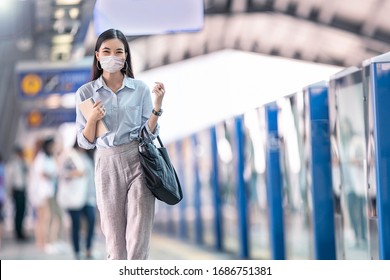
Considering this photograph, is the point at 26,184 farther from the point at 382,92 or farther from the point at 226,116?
the point at 382,92

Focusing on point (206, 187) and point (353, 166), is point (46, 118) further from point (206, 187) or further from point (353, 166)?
point (353, 166)

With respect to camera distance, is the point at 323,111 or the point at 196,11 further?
the point at 323,111

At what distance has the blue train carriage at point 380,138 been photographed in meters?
5.68

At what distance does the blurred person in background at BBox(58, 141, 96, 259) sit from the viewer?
9.08m

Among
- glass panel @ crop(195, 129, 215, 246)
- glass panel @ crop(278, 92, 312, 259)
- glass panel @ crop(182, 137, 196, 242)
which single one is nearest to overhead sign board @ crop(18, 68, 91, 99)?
glass panel @ crop(278, 92, 312, 259)

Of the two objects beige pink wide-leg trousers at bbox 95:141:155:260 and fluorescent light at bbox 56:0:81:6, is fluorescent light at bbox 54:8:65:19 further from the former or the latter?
beige pink wide-leg trousers at bbox 95:141:155:260

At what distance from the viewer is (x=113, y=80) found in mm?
4961

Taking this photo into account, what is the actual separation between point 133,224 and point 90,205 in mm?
4793

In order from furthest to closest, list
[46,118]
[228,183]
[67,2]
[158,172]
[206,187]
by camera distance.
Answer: [206,187] < [46,118] < [228,183] < [67,2] < [158,172]

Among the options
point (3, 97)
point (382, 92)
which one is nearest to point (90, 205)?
point (382, 92)

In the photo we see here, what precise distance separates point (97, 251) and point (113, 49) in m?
5.78

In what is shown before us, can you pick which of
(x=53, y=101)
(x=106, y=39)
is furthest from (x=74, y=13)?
(x=53, y=101)

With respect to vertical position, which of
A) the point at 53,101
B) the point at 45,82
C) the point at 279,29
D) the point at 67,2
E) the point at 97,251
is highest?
the point at 67,2

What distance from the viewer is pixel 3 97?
670 inches
